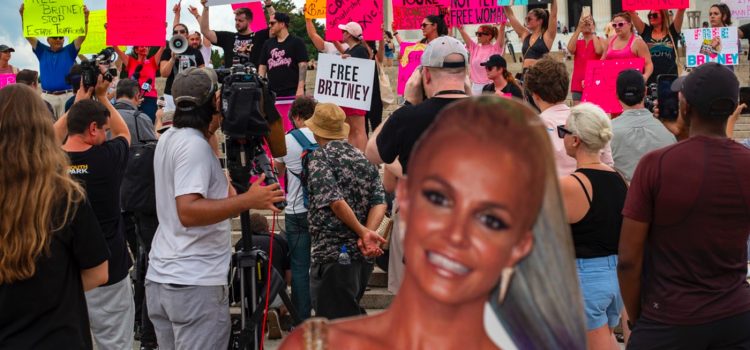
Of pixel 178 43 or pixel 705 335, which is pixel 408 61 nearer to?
pixel 178 43

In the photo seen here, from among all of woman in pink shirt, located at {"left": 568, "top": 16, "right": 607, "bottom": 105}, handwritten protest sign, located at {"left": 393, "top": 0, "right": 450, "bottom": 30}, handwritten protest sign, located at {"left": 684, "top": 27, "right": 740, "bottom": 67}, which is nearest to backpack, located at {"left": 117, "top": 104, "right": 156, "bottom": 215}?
handwritten protest sign, located at {"left": 393, "top": 0, "right": 450, "bottom": 30}

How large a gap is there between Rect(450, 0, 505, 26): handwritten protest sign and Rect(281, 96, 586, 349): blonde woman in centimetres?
1123

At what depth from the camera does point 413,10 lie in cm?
1273

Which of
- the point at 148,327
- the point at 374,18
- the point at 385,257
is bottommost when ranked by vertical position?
the point at 148,327

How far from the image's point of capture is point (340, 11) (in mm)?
12016

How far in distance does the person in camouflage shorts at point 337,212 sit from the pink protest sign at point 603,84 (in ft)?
12.1

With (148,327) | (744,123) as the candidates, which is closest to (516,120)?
(148,327)

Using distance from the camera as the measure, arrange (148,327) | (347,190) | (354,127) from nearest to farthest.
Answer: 1. (347,190)
2. (148,327)
3. (354,127)

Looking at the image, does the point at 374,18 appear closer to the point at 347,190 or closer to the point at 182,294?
the point at 347,190

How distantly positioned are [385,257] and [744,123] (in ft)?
44.5

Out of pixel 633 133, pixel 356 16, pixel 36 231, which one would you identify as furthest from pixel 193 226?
pixel 356 16

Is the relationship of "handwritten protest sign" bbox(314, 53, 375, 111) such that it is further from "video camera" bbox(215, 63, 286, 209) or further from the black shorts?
the black shorts

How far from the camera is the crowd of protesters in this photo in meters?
1.69

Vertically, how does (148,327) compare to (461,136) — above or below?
below
